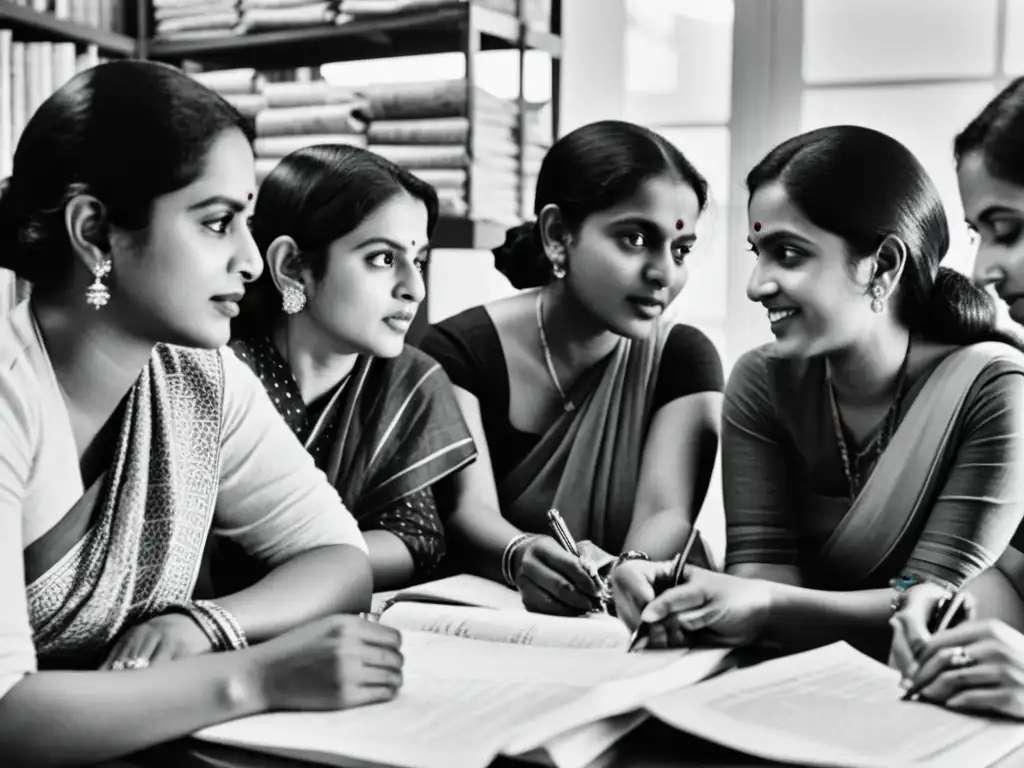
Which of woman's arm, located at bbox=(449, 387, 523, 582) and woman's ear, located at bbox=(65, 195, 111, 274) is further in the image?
woman's arm, located at bbox=(449, 387, 523, 582)

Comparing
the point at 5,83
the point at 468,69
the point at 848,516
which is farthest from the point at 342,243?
the point at 5,83

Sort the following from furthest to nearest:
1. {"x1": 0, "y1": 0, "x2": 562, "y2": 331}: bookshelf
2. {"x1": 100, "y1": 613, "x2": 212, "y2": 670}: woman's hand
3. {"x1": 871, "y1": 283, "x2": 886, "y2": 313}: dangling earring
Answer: {"x1": 0, "y1": 0, "x2": 562, "y2": 331}: bookshelf < {"x1": 871, "y1": 283, "x2": 886, "y2": 313}: dangling earring < {"x1": 100, "y1": 613, "x2": 212, "y2": 670}: woman's hand

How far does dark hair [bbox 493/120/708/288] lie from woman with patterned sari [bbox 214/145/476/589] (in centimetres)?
26

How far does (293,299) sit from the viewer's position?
1.68 m

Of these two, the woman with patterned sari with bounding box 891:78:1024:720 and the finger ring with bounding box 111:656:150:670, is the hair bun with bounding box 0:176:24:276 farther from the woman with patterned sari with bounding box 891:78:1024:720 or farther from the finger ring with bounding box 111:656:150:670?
the woman with patterned sari with bounding box 891:78:1024:720

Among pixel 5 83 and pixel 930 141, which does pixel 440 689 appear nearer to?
pixel 930 141

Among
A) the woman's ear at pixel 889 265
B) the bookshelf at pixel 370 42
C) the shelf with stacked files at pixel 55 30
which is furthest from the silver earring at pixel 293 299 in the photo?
the shelf with stacked files at pixel 55 30

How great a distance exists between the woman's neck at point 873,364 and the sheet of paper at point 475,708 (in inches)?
23.0

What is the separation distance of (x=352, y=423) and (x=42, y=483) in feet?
2.08

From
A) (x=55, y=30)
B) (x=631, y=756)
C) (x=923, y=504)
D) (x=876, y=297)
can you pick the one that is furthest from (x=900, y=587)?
(x=55, y=30)

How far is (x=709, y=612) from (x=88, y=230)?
72cm

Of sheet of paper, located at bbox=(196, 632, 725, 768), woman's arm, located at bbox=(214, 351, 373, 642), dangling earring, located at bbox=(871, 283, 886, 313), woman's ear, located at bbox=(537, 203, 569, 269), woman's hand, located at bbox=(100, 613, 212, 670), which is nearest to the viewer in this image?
sheet of paper, located at bbox=(196, 632, 725, 768)

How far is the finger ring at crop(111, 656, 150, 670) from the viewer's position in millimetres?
1062

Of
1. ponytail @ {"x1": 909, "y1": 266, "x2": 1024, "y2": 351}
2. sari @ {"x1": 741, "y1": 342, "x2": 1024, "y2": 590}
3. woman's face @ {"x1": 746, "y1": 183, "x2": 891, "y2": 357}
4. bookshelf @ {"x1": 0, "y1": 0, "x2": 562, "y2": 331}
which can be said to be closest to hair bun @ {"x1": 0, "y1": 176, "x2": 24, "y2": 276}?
woman's face @ {"x1": 746, "y1": 183, "x2": 891, "y2": 357}
